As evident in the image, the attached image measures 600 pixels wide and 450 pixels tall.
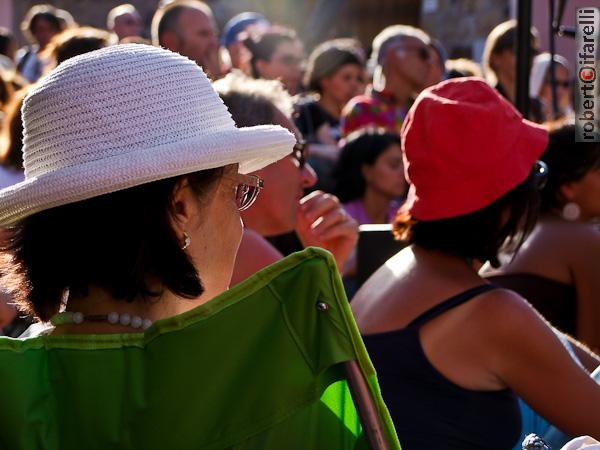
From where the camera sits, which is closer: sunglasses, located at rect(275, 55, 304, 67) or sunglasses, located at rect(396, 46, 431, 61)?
sunglasses, located at rect(396, 46, 431, 61)

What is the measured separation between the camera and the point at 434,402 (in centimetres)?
263

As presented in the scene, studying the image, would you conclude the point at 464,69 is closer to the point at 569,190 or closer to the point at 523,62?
the point at 523,62

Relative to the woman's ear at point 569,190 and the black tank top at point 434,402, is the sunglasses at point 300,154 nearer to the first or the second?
the black tank top at point 434,402

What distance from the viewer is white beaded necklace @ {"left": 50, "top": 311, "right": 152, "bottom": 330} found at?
5.38 ft

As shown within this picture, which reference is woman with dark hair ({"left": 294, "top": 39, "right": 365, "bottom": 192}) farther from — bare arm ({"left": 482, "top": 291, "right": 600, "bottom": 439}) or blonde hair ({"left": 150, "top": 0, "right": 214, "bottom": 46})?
bare arm ({"left": 482, "top": 291, "right": 600, "bottom": 439})

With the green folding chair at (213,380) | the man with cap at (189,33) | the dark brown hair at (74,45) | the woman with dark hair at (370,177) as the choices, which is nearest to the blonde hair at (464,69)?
the woman with dark hair at (370,177)

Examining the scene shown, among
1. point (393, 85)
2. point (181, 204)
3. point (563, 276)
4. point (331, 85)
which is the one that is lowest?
point (331, 85)

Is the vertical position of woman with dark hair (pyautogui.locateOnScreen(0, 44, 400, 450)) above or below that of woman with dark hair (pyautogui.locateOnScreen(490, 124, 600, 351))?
above

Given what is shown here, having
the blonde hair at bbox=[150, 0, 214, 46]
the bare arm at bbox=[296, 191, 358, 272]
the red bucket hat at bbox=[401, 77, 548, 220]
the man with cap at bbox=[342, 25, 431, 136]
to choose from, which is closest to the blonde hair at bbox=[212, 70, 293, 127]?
the bare arm at bbox=[296, 191, 358, 272]

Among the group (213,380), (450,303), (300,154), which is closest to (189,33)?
(300,154)

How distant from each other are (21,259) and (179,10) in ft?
13.8

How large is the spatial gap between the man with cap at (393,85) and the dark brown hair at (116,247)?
15.7 feet

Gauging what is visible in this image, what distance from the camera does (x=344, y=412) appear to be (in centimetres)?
149

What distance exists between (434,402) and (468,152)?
24.6 inches
